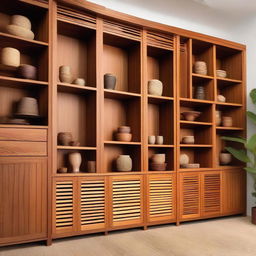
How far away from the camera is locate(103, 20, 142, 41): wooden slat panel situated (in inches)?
146

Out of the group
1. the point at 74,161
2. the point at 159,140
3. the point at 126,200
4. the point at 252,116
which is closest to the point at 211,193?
the point at 159,140

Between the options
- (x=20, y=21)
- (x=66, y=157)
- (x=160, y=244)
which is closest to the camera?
(x=160, y=244)

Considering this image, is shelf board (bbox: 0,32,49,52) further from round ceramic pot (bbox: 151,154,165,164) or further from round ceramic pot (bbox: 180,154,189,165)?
round ceramic pot (bbox: 180,154,189,165)

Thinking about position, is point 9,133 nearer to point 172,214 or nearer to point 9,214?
point 9,214

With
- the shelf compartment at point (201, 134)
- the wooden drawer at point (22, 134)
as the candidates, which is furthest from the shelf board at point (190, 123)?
the wooden drawer at point (22, 134)

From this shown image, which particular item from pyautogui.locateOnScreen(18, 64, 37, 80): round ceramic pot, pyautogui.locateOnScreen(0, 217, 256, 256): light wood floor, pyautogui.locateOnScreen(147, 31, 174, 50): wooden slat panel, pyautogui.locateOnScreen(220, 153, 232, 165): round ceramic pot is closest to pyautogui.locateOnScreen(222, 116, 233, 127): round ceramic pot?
pyautogui.locateOnScreen(220, 153, 232, 165): round ceramic pot

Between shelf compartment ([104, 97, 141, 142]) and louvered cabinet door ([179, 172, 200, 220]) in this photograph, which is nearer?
shelf compartment ([104, 97, 141, 142])

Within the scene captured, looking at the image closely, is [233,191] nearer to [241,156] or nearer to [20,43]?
[241,156]

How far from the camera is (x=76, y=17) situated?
3.51m

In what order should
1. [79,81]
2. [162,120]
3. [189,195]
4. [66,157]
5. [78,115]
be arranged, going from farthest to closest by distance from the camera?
1. [162,120]
2. [189,195]
3. [78,115]
4. [66,157]
5. [79,81]

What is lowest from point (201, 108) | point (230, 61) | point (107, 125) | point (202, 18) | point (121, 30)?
point (107, 125)

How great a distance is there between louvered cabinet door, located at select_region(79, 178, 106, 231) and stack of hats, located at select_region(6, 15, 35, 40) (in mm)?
1687

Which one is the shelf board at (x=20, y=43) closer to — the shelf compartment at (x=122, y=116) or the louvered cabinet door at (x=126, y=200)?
the shelf compartment at (x=122, y=116)

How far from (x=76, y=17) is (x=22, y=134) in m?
1.47
